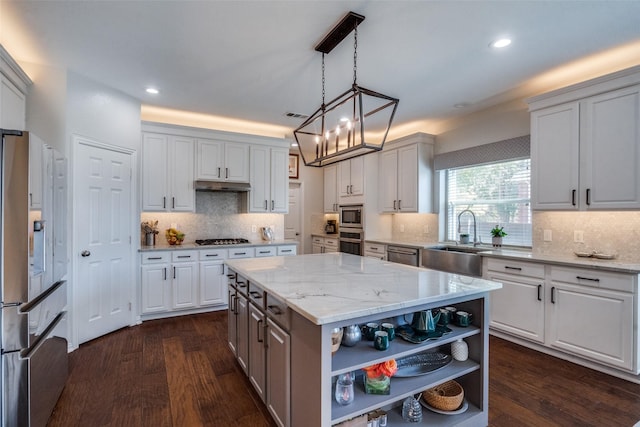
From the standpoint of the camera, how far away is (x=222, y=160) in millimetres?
4570

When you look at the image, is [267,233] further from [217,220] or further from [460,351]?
[460,351]

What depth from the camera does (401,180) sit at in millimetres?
4930

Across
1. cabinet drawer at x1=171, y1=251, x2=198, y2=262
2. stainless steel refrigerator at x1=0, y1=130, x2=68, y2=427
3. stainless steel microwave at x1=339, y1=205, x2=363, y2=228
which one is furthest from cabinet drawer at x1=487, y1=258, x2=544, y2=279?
stainless steel refrigerator at x1=0, y1=130, x2=68, y2=427

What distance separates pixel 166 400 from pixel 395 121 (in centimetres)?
439

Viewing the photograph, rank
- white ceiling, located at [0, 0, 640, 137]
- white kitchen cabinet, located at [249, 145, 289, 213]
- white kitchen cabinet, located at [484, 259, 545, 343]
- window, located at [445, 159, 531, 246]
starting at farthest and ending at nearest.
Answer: white kitchen cabinet, located at [249, 145, 289, 213] < window, located at [445, 159, 531, 246] < white kitchen cabinet, located at [484, 259, 545, 343] < white ceiling, located at [0, 0, 640, 137]

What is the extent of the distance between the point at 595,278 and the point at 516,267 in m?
0.63

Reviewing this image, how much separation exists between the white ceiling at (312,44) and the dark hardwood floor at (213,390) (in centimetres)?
270

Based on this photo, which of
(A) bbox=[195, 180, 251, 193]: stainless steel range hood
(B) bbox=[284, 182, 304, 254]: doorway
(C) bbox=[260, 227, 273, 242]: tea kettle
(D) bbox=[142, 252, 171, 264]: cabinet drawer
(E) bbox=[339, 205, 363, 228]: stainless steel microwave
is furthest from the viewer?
(B) bbox=[284, 182, 304, 254]: doorway

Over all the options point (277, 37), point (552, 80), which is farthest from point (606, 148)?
point (277, 37)

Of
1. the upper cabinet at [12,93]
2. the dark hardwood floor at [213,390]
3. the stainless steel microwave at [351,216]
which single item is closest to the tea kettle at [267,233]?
the stainless steel microwave at [351,216]

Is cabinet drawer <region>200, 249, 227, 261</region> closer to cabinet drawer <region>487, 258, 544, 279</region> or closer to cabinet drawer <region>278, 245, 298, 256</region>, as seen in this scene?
cabinet drawer <region>278, 245, 298, 256</region>

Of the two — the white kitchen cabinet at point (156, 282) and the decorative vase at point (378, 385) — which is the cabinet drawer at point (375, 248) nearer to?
the white kitchen cabinet at point (156, 282)

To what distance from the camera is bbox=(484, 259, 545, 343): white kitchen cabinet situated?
2982 millimetres

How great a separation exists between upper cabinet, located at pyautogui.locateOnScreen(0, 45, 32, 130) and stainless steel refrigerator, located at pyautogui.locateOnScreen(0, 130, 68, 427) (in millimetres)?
1050
